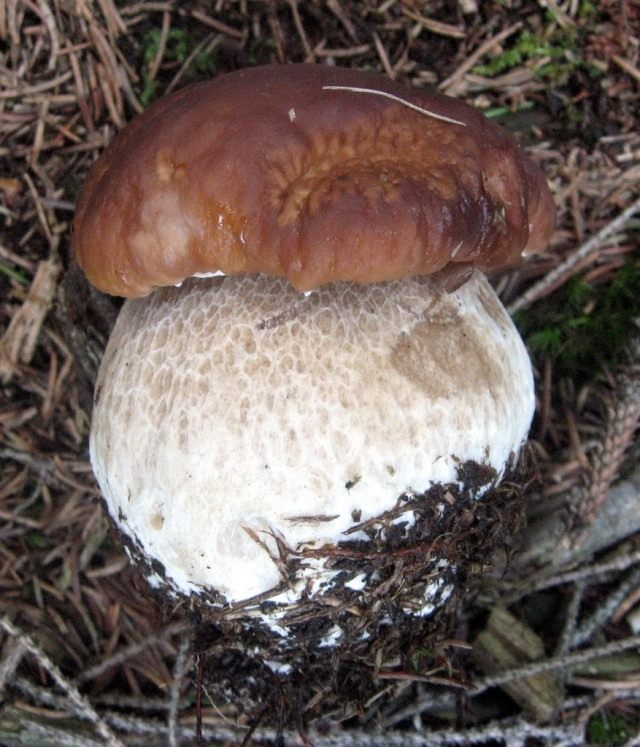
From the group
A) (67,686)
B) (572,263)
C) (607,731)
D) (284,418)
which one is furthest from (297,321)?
(607,731)

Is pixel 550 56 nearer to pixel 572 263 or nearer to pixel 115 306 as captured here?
pixel 572 263

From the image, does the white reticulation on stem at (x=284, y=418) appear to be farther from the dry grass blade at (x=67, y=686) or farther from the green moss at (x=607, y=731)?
the green moss at (x=607, y=731)

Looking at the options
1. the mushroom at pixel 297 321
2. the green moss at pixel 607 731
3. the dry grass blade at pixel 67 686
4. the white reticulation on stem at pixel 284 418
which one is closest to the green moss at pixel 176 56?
the mushroom at pixel 297 321

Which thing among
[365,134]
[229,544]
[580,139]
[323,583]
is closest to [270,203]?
[365,134]

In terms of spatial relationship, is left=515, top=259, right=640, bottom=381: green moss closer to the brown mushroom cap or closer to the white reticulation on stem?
the white reticulation on stem

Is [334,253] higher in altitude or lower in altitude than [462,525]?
higher

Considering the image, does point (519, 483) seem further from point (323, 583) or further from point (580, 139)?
point (580, 139)
